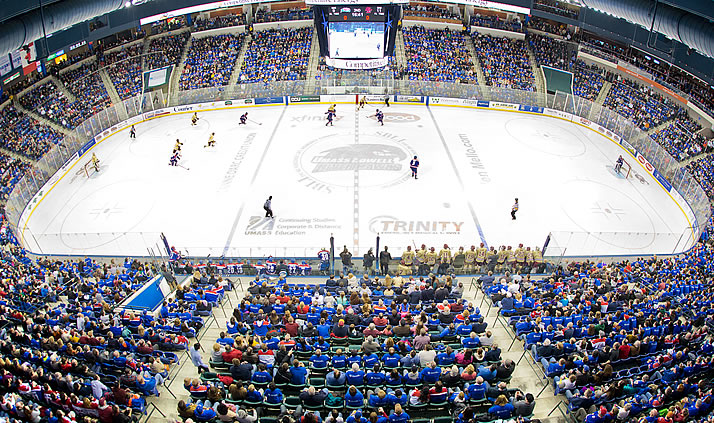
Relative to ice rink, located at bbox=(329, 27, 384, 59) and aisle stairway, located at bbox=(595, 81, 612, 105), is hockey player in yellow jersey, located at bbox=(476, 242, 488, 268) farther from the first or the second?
aisle stairway, located at bbox=(595, 81, 612, 105)

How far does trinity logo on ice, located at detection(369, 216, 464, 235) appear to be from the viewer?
858 inches

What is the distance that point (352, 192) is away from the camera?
2480 cm

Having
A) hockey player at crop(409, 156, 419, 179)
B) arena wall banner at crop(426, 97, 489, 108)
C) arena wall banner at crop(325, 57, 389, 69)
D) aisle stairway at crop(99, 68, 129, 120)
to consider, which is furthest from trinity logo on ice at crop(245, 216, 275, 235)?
arena wall banner at crop(426, 97, 489, 108)

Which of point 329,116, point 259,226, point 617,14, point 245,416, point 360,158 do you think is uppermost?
point 329,116

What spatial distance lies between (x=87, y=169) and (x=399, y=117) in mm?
19125

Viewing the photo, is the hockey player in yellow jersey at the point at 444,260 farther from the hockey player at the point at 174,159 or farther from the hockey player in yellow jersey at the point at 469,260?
the hockey player at the point at 174,159

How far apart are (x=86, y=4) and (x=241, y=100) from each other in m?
11.8

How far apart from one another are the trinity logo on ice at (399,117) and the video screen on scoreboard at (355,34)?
12.9 ft

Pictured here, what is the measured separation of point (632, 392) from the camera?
9.99m

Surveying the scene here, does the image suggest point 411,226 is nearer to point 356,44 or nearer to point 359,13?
point 356,44

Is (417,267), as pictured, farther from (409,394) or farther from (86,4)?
(86,4)

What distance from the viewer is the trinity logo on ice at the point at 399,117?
3355 cm

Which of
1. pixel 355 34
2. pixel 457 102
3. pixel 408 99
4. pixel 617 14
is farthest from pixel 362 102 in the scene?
pixel 617 14

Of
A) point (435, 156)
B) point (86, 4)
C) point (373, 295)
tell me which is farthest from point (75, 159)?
point (373, 295)
